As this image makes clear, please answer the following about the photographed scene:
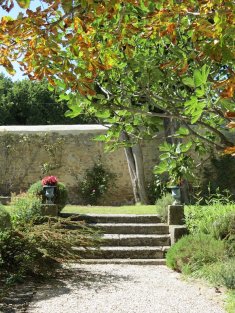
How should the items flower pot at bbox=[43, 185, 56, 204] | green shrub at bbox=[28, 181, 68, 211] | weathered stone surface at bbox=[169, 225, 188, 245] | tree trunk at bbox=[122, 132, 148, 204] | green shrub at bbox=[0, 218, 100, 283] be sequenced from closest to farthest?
1. green shrub at bbox=[0, 218, 100, 283]
2. weathered stone surface at bbox=[169, 225, 188, 245]
3. flower pot at bbox=[43, 185, 56, 204]
4. green shrub at bbox=[28, 181, 68, 211]
5. tree trunk at bbox=[122, 132, 148, 204]

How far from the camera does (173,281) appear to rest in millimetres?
6645

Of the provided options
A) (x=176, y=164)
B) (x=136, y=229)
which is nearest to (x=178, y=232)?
(x=136, y=229)

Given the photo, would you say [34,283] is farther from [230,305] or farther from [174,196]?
[174,196]

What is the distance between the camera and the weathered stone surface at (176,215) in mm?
9148

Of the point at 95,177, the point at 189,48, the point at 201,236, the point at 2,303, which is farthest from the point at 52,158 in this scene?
the point at 189,48

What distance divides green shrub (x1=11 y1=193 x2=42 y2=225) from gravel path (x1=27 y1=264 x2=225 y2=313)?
1445 mm

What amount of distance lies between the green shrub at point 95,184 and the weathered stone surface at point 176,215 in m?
5.74

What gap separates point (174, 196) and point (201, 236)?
206 cm

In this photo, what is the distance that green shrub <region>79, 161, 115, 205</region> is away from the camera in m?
14.8

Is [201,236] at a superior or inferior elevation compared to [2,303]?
superior

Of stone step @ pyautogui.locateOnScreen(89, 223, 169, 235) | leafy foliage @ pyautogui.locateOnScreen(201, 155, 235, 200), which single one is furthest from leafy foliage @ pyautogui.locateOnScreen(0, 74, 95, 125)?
stone step @ pyautogui.locateOnScreen(89, 223, 169, 235)

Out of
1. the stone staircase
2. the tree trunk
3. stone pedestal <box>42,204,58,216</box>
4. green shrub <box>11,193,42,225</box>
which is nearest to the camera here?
green shrub <box>11,193,42,225</box>

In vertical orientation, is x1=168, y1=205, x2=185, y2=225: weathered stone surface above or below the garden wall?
below

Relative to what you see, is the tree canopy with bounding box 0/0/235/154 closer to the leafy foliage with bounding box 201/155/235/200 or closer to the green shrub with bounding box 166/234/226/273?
the green shrub with bounding box 166/234/226/273
